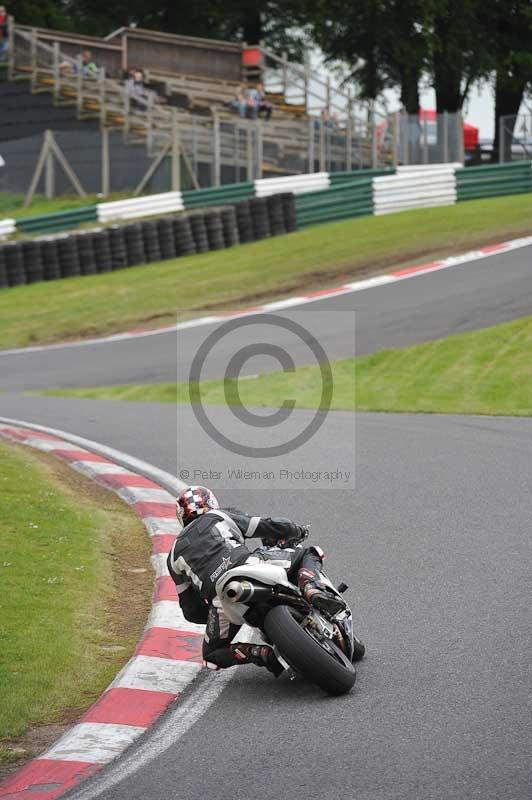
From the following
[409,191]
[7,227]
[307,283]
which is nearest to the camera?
[307,283]

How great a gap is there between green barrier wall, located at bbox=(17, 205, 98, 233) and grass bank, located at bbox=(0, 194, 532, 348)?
8.25 feet

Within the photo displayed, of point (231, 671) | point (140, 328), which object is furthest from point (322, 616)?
point (140, 328)

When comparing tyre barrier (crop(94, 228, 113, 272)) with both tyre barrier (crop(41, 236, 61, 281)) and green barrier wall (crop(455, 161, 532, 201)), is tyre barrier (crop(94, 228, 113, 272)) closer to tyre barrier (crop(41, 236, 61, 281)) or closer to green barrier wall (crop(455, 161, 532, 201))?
tyre barrier (crop(41, 236, 61, 281))

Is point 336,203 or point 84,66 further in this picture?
point 84,66

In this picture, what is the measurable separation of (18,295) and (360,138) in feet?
40.1

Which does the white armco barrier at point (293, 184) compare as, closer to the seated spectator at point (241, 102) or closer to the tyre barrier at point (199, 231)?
the tyre barrier at point (199, 231)

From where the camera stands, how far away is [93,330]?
22891 mm

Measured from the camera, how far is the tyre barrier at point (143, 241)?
1019 inches

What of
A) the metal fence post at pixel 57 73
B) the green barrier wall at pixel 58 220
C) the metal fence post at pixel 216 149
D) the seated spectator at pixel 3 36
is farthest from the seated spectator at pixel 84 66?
the green barrier wall at pixel 58 220

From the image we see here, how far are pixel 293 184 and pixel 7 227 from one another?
6.75 m

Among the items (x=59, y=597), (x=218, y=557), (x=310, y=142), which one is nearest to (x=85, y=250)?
(x=310, y=142)

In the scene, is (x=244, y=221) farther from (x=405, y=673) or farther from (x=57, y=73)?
(x=405, y=673)

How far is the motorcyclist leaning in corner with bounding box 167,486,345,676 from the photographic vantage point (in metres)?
6.13

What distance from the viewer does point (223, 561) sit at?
20.7 feet
